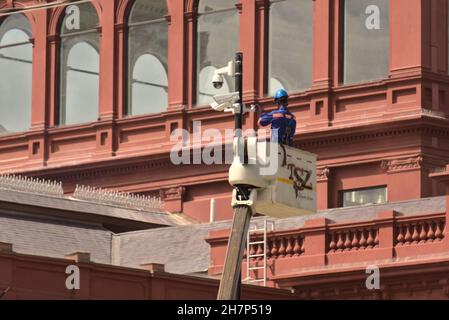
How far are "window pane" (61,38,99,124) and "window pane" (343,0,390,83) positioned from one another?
31.0ft

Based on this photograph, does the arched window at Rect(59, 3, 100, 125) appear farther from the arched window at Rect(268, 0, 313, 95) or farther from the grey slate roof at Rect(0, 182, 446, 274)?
the grey slate roof at Rect(0, 182, 446, 274)

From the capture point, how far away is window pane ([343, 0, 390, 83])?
6906 centimetres

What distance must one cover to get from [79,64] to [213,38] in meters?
5.39

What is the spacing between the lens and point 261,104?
233ft

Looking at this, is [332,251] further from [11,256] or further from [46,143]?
[46,143]

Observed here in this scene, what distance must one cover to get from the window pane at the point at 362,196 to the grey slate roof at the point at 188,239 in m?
5.17

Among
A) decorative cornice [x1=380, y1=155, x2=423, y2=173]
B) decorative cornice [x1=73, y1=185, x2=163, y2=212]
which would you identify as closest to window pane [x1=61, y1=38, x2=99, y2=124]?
decorative cornice [x1=73, y1=185, x2=163, y2=212]

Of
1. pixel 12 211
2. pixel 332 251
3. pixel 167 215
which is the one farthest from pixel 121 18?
pixel 332 251

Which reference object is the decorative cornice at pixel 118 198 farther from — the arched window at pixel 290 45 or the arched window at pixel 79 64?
the arched window at pixel 79 64

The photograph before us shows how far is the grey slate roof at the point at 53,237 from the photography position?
5888 cm

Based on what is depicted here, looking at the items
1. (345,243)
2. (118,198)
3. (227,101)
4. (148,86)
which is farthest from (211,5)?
(227,101)

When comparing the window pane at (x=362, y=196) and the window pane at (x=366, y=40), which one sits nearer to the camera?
the window pane at (x=362, y=196)

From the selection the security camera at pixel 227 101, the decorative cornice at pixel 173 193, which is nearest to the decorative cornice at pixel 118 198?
the decorative cornice at pixel 173 193

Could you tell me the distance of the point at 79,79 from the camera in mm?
77312
